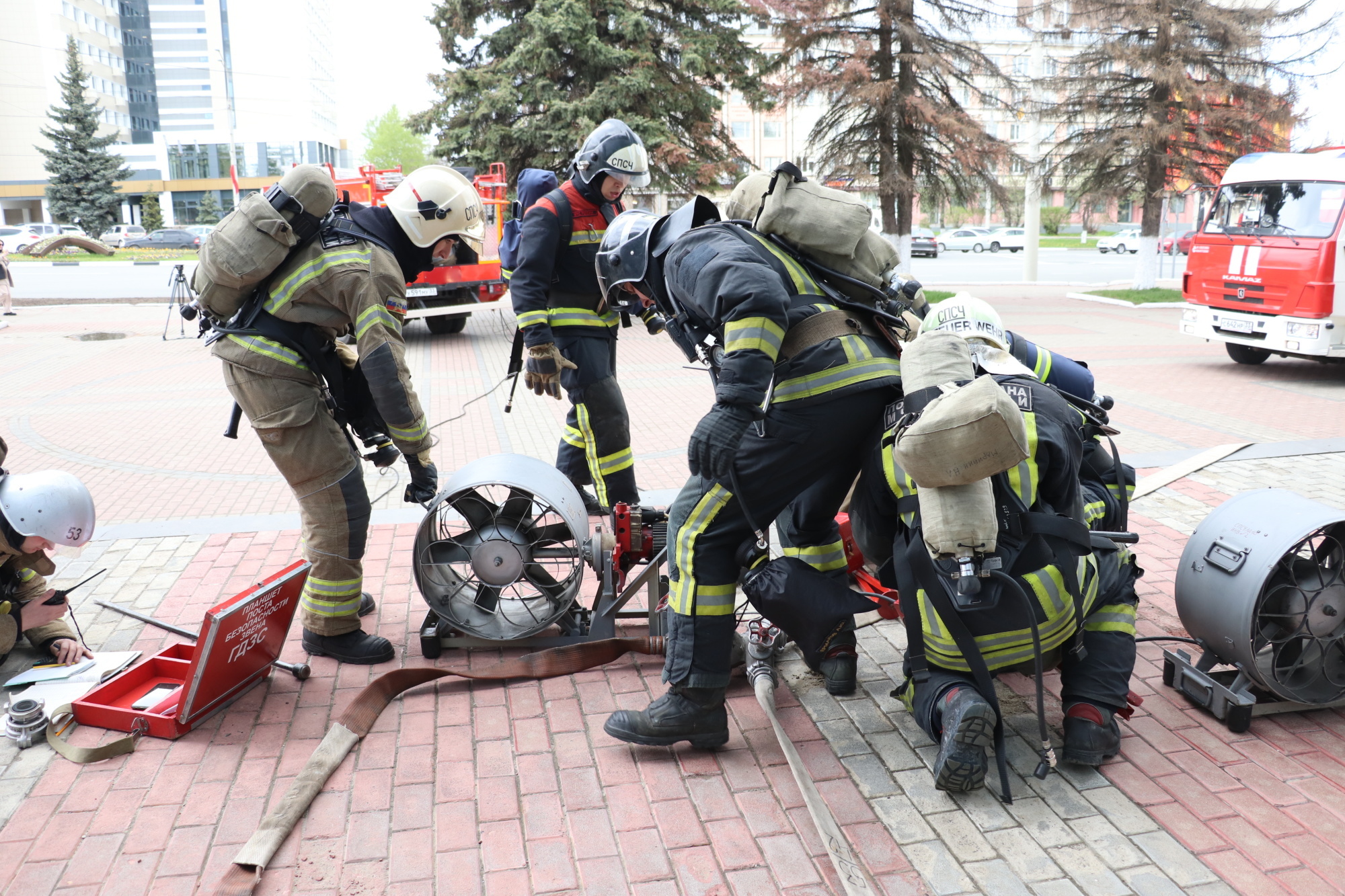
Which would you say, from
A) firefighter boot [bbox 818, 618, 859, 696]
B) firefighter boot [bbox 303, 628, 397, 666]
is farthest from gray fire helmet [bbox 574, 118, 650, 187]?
firefighter boot [bbox 818, 618, 859, 696]

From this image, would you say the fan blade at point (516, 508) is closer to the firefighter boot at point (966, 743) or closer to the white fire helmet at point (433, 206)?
the white fire helmet at point (433, 206)

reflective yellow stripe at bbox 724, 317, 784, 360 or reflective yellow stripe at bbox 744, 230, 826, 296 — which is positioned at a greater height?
reflective yellow stripe at bbox 744, 230, 826, 296

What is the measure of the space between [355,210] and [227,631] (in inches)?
72.0

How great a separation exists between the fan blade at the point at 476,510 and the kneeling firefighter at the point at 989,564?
5.31 ft

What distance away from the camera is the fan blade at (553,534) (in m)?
4.18

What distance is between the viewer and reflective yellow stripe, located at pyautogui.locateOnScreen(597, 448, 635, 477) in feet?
18.1

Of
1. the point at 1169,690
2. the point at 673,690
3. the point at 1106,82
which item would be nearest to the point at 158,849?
the point at 673,690

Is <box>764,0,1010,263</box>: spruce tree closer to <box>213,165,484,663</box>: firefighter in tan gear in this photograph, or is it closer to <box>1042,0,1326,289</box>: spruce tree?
<box>1042,0,1326,289</box>: spruce tree

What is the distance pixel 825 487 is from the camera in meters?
→ 3.71

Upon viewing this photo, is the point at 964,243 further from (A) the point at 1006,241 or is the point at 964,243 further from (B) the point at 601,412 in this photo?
(B) the point at 601,412

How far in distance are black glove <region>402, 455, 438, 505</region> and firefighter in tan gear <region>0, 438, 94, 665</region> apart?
1.22 meters

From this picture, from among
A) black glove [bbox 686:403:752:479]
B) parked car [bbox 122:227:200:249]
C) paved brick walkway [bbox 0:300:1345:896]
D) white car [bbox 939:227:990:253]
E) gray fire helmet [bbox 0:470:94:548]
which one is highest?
parked car [bbox 122:227:200:249]

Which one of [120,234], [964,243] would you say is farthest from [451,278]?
[120,234]

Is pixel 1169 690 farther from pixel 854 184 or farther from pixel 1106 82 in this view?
pixel 1106 82
